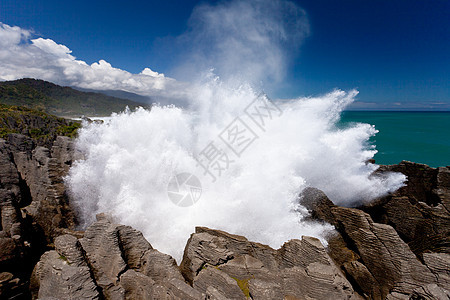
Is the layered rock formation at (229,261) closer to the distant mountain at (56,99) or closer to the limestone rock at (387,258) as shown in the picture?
the limestone rock at (387,258)

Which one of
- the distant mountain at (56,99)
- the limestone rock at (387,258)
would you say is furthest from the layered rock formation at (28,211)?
the distant mountain at (56,99)

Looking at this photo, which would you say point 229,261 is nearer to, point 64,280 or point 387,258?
point 64,280

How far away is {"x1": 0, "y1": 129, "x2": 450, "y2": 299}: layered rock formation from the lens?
5348mm

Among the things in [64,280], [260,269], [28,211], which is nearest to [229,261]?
[260,269]

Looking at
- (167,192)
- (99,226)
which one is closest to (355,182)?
(167,192)

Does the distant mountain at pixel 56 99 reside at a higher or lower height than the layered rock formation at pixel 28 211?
lower

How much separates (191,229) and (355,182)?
10.8 meters

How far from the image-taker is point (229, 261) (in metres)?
6.43

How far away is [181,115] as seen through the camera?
17.0 metres

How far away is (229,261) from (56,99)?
184490 millimetres

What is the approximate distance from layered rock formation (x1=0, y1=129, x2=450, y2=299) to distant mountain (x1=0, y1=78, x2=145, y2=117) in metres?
116

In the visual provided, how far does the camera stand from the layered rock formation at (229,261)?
5348mm

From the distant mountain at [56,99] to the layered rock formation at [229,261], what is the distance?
116 metres

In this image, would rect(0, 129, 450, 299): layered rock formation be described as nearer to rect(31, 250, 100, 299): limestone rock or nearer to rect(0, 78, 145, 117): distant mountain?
rect(31, 250, 100, 299): limestone rock
